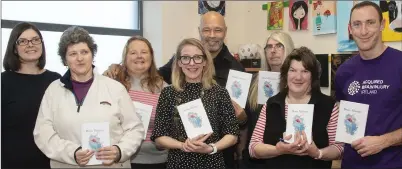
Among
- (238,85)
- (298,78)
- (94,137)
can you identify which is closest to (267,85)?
(238,85)

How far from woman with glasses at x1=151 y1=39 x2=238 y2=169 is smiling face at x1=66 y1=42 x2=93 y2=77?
50 centimetres

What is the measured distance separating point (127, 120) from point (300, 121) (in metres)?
1.04

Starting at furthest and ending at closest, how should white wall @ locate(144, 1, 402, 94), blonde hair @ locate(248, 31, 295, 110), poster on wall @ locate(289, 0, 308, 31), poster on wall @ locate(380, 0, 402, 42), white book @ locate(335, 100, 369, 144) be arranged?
1. white wall @ locate(144, 1, 402, 94)
2. poster on wall @ locate(289, 0, 308, 31)
3. poster on wall @ locate(380, 0, 402, 42)
4. blonde hair @ locate(248, 31, 295, 110)
5. white book @ locate(335, 100, 369, 144)

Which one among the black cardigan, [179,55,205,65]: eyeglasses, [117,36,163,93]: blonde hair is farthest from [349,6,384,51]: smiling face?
[117,36,163,93]: blonde hair

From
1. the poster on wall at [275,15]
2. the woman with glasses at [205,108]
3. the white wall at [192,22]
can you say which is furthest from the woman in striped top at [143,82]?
the poster on wall at [275,15]

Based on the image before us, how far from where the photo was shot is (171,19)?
508 centimetres

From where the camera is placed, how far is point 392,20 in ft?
12.2

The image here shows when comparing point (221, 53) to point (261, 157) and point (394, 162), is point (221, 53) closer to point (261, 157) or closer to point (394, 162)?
point (261, 157)

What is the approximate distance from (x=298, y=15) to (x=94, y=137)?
291 centimetres

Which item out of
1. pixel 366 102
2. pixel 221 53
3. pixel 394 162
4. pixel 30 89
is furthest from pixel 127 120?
pixel 394 162

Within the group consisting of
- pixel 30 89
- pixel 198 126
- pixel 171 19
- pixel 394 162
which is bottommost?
pixel 394 162

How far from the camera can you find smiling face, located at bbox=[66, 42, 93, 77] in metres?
2.57

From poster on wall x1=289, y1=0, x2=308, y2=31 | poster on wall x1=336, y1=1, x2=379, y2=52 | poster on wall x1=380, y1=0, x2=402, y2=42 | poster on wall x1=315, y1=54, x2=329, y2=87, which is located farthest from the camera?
poster on wall x1=289, y1=0, x2=308, y2=31

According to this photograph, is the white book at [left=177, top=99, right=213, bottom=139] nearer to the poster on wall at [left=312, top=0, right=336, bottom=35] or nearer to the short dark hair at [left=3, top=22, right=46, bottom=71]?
the short dark hair at [left=3, top=22, right=46, bottom=71]
